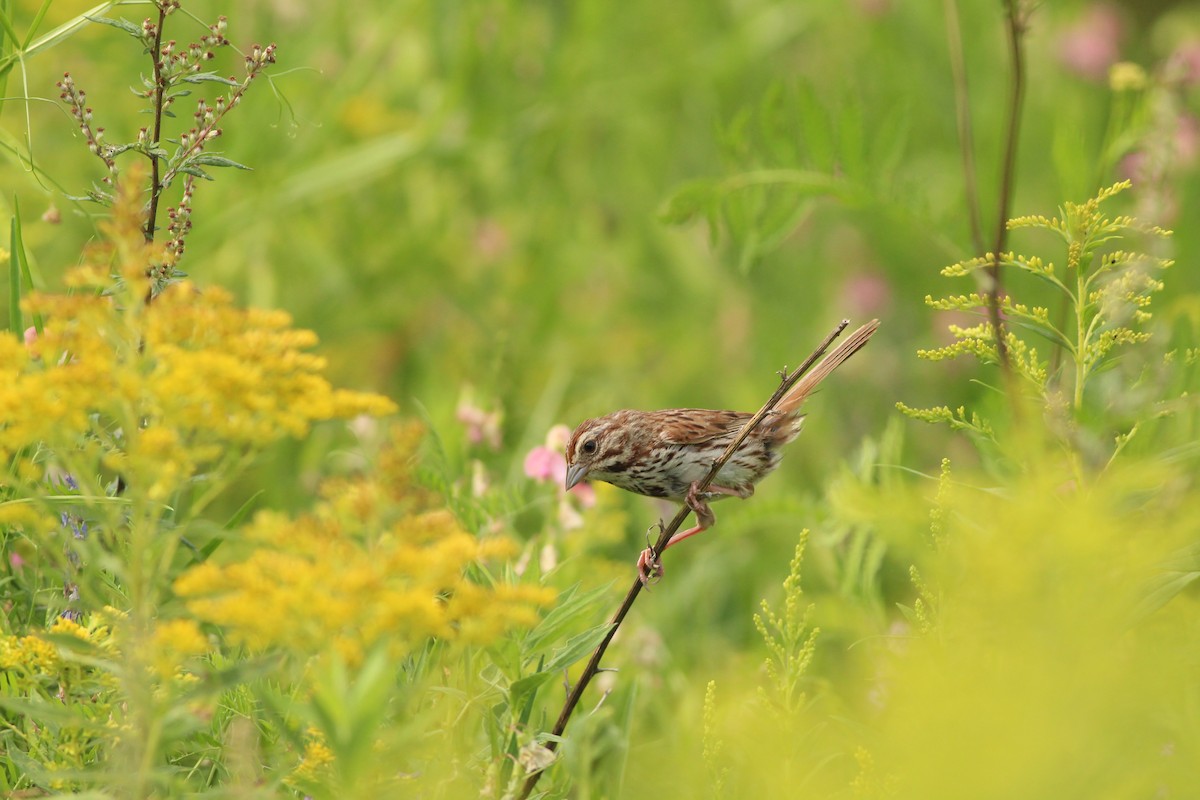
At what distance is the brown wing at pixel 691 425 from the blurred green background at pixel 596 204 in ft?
2.01

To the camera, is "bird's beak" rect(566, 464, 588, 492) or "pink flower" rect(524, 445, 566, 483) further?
"pink flower" rect(524, 445, 566, 483)

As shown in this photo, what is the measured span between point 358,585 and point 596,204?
6565 mm

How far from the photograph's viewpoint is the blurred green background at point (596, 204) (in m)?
5.91

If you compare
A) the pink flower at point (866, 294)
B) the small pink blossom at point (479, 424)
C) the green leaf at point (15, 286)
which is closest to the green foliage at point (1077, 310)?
the green leaf at point (15, 286)

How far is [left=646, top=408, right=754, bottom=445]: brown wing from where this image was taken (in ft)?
13.8

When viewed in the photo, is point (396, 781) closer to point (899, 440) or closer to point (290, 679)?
point (290, 679)

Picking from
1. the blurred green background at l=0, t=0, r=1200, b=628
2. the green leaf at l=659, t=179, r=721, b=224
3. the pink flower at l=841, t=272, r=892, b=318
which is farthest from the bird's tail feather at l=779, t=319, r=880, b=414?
the pink flower at l=841, t=272, r=892, b=318

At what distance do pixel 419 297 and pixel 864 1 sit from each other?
10.8 ft

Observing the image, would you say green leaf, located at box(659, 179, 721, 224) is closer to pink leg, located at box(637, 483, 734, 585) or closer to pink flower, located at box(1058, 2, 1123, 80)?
pink leg, located at box(637, 483, 734, 585)

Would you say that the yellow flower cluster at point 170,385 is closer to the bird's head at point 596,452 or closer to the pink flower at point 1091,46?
the bird's head at point 596,452

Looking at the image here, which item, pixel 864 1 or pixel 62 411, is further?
pixel 864 1

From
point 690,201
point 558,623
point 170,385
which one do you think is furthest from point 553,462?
point 170,385

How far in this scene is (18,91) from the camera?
6832 mm

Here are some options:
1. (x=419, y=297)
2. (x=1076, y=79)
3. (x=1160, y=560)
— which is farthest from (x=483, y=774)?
(x=1076, y=79)
